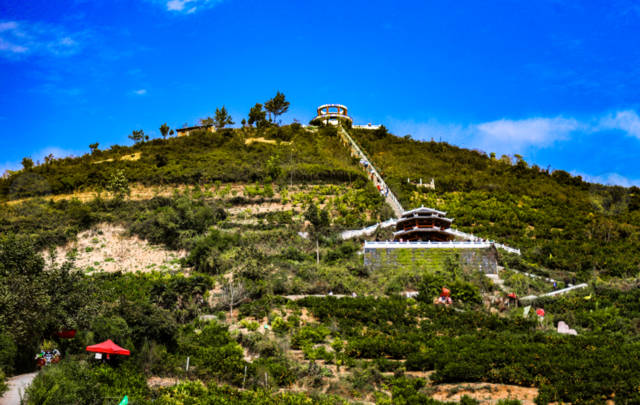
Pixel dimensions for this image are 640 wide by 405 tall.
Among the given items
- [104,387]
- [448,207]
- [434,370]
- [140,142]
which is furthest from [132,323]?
[140,142]

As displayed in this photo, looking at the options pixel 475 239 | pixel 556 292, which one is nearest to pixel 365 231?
pixel 475 239

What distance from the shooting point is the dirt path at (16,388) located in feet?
47.1

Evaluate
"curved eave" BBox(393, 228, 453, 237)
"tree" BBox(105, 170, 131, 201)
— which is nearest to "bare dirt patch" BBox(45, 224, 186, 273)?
"tree" BBox(105, 170, 131, 201)

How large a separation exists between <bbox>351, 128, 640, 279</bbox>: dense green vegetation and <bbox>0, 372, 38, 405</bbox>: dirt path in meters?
32.2

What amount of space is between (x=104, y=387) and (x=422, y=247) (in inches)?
936

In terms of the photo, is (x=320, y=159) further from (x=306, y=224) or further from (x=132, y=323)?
(x=132, y=323)

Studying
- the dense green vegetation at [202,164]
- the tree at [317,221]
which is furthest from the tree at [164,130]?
the tree at [317,221]

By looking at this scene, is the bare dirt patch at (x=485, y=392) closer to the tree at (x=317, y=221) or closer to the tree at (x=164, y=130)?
the tree at (x=317, y=221)

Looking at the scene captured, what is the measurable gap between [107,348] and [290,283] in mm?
14152

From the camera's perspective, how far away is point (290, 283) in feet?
100

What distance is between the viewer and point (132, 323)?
1998 cm

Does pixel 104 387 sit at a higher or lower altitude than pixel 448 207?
lower

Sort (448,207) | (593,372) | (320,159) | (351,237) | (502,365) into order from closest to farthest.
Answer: (593,372)
(502,365)
(351,237)
(448,207)
(320,159)

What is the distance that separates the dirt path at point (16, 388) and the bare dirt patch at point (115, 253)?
18.6 metres
